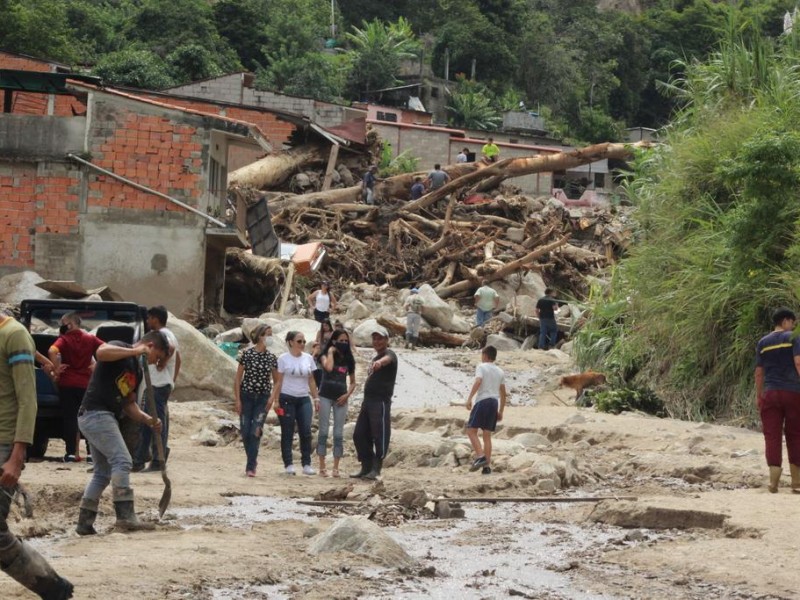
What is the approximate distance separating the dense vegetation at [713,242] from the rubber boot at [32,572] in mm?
11825

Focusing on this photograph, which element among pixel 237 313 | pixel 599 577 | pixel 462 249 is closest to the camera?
pixel 599 577

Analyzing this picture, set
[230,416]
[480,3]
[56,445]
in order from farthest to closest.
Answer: [480,3]
[230,416]
[56,445]

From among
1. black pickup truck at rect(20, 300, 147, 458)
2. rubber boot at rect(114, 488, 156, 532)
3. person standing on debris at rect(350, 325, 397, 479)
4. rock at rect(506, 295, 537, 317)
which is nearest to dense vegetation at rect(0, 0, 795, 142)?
rock at rect(506, 295, 537, 317)

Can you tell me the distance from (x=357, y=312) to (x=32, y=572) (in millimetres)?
23245

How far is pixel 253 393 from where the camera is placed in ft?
45.1

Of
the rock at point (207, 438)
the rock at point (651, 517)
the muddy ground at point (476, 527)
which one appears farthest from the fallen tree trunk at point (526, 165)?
the rock at point (651, 517)

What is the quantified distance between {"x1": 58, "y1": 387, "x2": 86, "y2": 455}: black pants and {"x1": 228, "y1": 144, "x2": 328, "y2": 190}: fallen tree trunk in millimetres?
23630

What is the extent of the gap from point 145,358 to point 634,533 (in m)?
3.76

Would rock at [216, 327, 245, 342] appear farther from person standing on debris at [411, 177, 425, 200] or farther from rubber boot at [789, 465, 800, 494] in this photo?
rubber boot at [789, 465, 800, 494]

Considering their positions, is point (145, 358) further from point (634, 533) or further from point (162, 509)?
point (634, 533)

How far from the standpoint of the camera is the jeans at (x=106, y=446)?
9.52m

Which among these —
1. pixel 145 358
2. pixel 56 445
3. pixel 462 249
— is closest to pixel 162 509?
pixel 145 358

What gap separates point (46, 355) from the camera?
14258 mm

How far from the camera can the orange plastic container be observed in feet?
99.8
